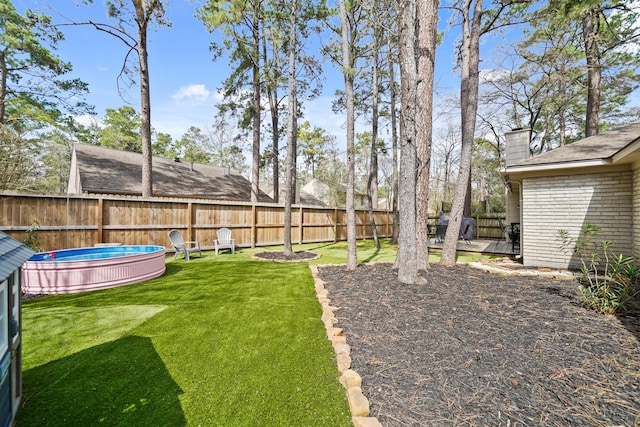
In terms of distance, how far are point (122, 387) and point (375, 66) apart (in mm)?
12318

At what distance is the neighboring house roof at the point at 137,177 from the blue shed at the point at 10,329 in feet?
45.0

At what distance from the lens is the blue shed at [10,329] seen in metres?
1.42

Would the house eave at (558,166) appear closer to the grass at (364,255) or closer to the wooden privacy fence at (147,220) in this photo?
the grass at (364,255)

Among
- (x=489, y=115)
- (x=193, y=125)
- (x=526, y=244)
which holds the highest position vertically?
(x=193, y=125)

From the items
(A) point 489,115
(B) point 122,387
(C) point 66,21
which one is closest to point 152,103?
(C) point 66,21

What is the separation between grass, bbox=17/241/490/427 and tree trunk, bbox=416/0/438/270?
267cm

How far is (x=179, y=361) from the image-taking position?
2.41 m

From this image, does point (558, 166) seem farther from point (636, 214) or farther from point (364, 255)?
point (364, 255)

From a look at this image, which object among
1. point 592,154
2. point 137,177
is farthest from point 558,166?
point 137,177

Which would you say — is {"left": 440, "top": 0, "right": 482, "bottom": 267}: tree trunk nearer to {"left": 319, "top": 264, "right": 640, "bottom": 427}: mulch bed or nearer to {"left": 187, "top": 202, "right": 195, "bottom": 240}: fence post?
{"left": 319, "top": 264, "right": 640, "bottom": 427}: mulch bed

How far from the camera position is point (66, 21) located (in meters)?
8.05

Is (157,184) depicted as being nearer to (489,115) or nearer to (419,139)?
(419,139)

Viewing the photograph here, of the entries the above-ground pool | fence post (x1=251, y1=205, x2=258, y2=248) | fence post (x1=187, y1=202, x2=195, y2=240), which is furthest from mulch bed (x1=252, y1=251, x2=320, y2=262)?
the above-ground pool

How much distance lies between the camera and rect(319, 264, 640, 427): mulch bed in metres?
1.67
